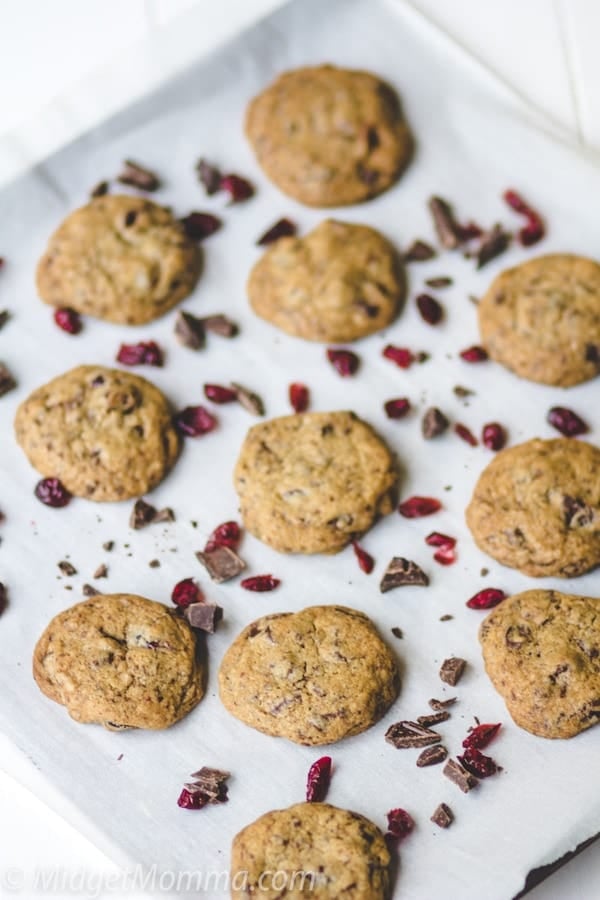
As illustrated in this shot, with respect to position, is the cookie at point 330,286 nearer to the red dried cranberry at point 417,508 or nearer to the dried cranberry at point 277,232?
the dried cranberry at point 277,232

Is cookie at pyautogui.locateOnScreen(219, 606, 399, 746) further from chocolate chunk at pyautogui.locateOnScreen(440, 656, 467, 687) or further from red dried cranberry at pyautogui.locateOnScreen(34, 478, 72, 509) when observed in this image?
red dried cranberry at pyautogui.locateOnScreen(34, 478, 72, 509)

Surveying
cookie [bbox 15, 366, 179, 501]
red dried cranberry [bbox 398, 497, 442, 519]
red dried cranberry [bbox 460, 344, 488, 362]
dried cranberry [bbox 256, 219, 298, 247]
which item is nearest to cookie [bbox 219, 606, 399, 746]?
red dried cranberry [bbox 398, 497, 442, 519]

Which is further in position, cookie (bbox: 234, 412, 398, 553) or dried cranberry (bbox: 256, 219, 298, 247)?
dried cranberry (bbox: 256, 219, 298, 247)

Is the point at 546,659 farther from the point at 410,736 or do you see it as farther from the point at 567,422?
the point at 567,422

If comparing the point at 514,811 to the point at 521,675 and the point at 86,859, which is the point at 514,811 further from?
the point at 86,859

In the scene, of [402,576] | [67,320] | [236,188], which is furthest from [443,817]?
[236,188]

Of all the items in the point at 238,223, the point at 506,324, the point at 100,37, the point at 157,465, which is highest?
the point at 100,37

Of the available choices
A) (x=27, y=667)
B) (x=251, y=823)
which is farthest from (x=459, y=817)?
(x=27, y=667)
